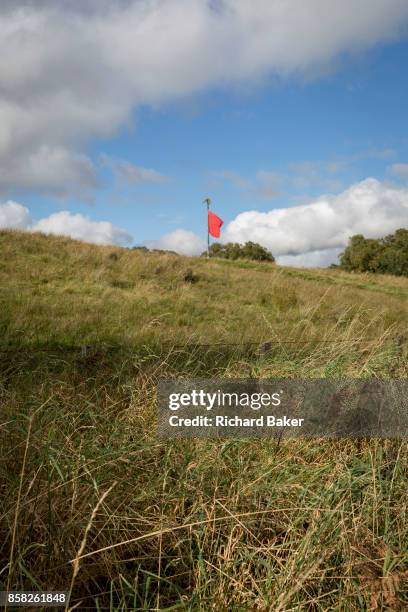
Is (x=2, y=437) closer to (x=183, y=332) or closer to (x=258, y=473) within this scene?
(x=258, y=473)

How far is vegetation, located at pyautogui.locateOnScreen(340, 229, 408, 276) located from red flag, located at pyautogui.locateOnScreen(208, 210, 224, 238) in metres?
34.9

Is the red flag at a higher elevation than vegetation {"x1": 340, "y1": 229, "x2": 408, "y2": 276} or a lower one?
lower

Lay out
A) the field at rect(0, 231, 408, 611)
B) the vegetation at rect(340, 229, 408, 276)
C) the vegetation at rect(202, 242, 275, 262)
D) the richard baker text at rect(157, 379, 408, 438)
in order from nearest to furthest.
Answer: the field at rect(0, 231, 408, 611)
the richard baker text at rect(157, 379, 408, 438)
the vegetation at rect(340, 229, 408, 276)
the vegetation at rect(202, 242, 275, 262)

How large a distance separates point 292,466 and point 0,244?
1182 centimetres

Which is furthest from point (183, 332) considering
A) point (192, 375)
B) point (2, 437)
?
point (2, 437)

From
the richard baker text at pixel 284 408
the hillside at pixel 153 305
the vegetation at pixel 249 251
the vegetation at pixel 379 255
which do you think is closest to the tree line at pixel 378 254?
the vegetation at pixel 379 255

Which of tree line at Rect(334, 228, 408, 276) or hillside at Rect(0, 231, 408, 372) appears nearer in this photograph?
hillside at Rect(0, 231, 408, 372)

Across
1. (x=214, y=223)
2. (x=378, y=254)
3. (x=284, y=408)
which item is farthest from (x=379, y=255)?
(x=284, y=408)

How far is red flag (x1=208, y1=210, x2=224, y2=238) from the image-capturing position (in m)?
24.2

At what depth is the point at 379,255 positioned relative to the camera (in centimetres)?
5934

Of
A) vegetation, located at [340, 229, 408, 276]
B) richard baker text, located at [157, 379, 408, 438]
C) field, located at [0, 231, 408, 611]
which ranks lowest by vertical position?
field, located at [0, 231, 408, 611]

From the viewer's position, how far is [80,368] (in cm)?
459

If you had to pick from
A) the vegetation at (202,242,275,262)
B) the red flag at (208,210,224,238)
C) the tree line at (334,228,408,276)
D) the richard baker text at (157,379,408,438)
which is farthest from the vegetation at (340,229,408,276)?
the richard baker text at (157,379,408,438)

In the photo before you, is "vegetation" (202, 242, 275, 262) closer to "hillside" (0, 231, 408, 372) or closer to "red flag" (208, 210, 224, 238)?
"red flag" (208, 210, 224, 238)
